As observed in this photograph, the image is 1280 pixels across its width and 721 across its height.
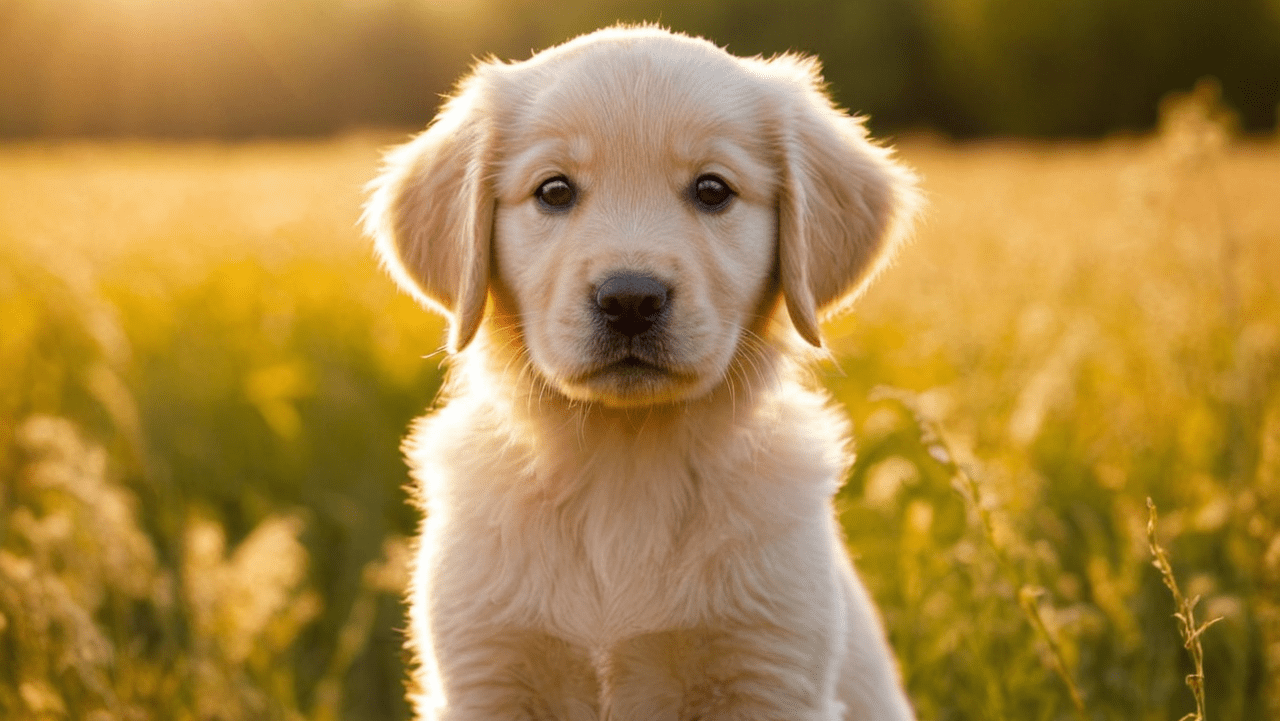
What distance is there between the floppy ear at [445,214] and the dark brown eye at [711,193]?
51 cm

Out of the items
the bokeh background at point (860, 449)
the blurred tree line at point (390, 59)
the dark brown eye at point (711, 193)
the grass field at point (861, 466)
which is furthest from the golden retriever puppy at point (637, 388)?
the blurred tree line at point (390, 59)

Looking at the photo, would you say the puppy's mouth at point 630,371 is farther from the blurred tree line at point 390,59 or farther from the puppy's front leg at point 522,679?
the blurred tree line at point 390,59

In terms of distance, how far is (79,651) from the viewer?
225 centimetres

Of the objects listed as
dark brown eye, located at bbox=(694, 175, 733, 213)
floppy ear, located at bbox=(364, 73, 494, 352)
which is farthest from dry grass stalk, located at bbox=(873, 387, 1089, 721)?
floppy ear, located at bbox=(364, 73, 494, 352)

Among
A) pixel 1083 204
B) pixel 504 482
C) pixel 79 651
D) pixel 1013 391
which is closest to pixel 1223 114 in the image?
pixel 1013 391

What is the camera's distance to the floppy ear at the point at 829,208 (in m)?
2.62

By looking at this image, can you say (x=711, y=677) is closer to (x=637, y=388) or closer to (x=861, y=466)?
(x=637, y=388)

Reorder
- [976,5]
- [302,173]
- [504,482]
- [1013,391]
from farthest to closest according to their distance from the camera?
1. [976,5]
2. [302,173]
3. [1013,391]
4. [504,482]

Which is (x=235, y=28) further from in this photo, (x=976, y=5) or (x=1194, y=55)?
(x=1194, y=55)

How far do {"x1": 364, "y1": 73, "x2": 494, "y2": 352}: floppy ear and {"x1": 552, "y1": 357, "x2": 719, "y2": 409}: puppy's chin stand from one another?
0.32m

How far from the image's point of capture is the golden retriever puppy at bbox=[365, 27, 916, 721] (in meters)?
2.30

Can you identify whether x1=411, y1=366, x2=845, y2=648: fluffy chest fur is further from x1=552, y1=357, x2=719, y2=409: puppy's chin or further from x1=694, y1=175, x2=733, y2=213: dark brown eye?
x1=694, y1=175, x2=733, y2=213: dark brown eye

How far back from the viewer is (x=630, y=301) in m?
2.31

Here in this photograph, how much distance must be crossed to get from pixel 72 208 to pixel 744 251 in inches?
286
